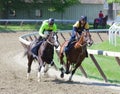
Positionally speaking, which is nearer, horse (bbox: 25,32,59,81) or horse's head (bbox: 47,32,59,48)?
horse's head (bbox: 47,32,59,48)

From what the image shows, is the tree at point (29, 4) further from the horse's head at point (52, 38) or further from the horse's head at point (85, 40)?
the horse's head at point (85, 40)

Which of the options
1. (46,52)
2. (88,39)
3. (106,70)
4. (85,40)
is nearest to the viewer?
(88,39)

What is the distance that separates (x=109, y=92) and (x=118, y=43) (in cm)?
1268

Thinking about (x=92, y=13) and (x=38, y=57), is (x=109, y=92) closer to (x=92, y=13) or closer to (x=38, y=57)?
(x=38, y=57)

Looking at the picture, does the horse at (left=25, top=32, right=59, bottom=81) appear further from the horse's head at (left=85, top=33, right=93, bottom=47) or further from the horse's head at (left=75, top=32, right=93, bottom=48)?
the horse's head at (left=85, top=33, right=93, bottom=47)

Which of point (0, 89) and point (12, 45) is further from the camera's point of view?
point (12, 45)

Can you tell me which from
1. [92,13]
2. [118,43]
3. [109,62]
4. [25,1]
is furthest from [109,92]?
[92,13]

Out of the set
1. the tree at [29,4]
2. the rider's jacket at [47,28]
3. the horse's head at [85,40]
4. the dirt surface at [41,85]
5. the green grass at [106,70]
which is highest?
the rider's jacket at [47,28]

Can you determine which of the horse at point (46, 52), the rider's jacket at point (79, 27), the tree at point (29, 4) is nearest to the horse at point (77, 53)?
the rider's jacket at point (79, 27)

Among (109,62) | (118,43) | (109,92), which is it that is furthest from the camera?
(118,43)

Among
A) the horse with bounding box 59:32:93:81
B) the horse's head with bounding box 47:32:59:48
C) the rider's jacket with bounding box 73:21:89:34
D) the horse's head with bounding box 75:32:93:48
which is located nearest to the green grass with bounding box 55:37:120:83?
the horse with bounding box 59:32:93:81

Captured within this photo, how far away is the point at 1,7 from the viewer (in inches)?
1785

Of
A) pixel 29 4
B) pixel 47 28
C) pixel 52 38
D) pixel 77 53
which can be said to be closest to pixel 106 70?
pixel 77 53

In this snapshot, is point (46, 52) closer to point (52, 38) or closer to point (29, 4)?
point (52, 38)
